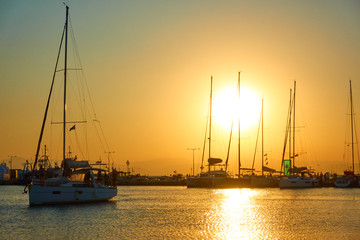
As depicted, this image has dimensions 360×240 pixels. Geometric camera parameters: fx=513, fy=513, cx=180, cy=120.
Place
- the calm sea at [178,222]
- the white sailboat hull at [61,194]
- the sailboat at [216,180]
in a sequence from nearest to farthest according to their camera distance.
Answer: the calm sea at [178,222]
the white sailboat hull at [61,194]
the sailboat at [216,180]

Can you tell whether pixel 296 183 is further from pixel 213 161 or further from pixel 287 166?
pixel 213 161

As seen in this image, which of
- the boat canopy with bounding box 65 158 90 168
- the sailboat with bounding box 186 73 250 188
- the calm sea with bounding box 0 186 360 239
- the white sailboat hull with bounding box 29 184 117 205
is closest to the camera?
the calm sea with bounding box 0 186 360 239

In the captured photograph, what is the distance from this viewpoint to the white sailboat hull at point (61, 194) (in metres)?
47.4

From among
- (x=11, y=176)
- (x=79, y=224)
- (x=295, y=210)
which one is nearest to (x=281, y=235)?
(x=79, y=224)

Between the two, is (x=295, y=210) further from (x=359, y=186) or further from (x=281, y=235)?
(x=359, y=186)

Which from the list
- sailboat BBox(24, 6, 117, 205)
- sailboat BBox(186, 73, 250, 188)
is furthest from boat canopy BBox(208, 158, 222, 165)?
sailboat BBox(24, 6, 117, 205)

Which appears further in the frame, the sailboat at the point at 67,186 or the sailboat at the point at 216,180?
the sailboat at the point at 216,180

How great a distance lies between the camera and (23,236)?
102 feet

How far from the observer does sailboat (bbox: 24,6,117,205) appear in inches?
1870

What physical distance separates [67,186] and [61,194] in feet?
3.46

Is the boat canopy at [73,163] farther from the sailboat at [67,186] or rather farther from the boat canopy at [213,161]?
the boat canopy at [213,161]

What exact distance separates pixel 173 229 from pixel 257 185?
2715 inches

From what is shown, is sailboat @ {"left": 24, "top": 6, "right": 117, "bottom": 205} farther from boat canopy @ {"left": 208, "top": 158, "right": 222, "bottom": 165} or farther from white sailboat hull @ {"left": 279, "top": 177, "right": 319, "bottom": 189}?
white sailboat hull @ {"left": 279, "top": 177, "right": 319, "bottom": 189}

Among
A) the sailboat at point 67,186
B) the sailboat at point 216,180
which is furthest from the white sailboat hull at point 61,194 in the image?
the sailboat at point 216,180
